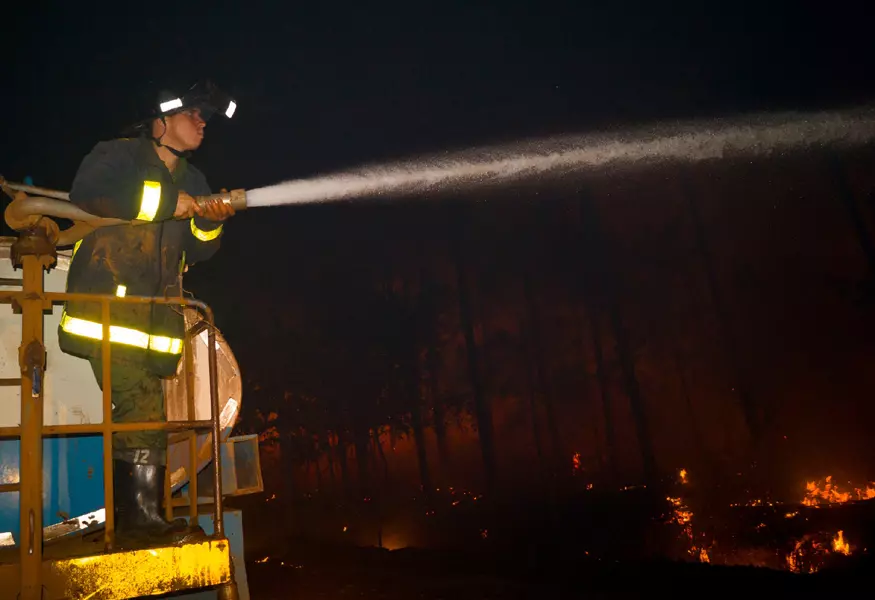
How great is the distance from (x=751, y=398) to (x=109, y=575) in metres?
13.2

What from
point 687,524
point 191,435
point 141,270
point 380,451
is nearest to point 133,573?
point 191,435

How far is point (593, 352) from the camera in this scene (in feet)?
50.4

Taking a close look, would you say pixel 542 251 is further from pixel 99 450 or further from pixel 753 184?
pixel 99 450

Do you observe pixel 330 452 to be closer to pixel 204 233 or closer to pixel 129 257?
pixel 204 233

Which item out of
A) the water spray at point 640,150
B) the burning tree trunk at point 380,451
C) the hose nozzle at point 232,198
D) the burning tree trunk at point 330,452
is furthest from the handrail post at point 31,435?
the burning tree trunk at point 330,452

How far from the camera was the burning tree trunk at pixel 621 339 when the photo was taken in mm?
13836

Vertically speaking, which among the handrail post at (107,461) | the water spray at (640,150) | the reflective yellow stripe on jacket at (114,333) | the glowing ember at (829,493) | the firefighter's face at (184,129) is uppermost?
the water spray at (640,150)

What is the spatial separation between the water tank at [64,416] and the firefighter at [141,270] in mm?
795

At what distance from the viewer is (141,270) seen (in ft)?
10.3

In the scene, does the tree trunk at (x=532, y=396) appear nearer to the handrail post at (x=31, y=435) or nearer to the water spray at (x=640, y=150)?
the water spray at (x=640, y=150)

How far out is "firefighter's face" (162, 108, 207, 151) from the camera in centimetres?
330

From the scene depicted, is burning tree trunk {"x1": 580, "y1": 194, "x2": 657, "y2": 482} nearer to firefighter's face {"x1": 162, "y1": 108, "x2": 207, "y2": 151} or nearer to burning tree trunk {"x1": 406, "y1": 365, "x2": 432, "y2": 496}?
burning tree trunk {"x1": 406, "y1": 365, "x2": 432, "y2": 496}

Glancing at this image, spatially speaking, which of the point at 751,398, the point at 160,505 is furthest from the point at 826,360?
the point at 160,505

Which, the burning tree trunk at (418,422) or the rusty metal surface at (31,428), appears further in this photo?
the burning tree trunk at (418,422)
